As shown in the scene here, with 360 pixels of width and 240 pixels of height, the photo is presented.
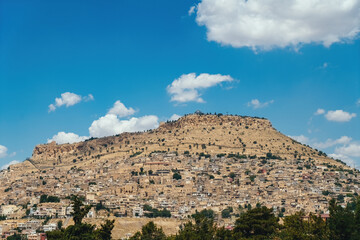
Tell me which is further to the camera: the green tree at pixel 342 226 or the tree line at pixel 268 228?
the tree line at pixel 268 228

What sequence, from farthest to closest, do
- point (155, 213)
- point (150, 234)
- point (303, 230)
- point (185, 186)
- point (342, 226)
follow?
Result: point (185, 186) → point (155, 213) → point (150, 234) → point (303, 230) → point (342, 226)

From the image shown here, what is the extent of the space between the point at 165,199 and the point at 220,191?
68.0 feet

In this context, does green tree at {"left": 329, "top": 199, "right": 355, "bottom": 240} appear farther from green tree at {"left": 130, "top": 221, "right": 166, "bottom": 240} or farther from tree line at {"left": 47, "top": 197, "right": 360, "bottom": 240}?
green tree at {"left": 130, "top": 221, "right": 166, "bottom": 240}

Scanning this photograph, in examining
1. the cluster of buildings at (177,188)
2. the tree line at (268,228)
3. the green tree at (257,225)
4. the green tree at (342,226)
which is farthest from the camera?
the cluster of buildings at (177,188)

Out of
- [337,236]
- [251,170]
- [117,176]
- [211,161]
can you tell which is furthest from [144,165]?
[337,236]

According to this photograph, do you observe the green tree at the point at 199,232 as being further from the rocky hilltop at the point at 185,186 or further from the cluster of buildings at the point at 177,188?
the rocky hilltop at the point at 185,186

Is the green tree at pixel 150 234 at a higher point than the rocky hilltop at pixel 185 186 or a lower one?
lower

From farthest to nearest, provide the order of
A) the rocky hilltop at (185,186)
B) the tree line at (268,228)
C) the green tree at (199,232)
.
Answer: the rocky hilltop at (185,186) < the green tree at (199,232) < the tree line at (268,228)

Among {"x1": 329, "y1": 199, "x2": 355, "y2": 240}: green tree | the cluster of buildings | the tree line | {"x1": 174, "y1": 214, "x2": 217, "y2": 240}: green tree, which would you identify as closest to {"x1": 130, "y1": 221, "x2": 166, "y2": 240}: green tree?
{"x1": 174, "y1": 214, "x2": 217, "y2": 240}: green tree

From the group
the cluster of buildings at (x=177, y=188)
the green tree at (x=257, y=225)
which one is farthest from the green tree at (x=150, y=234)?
the cluster of buildings at (x=177, y=188)

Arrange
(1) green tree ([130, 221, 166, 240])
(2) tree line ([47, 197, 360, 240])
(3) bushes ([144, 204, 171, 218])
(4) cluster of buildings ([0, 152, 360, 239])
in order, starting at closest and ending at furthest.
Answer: (2) tree line ([47, 197, 360, 240]) < (1) green tree ([130, 221, 166, 240]) < (3) bushes ([144, 204, 171, 218]) < (4) cluster of buildings ([0, 152, 360, 239])

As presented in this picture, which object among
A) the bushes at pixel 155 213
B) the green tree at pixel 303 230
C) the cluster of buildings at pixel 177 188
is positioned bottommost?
the green tree at pixel 303 230

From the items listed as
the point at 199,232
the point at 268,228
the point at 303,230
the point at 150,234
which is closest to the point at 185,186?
the point at 150,234

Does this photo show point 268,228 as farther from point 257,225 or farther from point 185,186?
point 185,186
